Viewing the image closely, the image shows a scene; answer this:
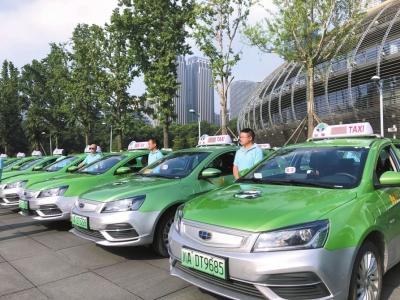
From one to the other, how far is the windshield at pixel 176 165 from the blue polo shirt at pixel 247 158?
53cm

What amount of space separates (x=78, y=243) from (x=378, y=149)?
177 inches

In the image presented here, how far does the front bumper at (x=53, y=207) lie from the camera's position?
6016mm

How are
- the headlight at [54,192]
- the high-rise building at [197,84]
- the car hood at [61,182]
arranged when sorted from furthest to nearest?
the high-rise building at [197,84]
the car hood at [61,182]
the headlight at [54,192]

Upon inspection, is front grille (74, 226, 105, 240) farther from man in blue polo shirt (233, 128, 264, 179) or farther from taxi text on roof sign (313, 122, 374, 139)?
taxi text on roof sign (313, 122, 374, 139)

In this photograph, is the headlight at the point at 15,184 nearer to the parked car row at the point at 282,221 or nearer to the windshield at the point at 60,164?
the windshield at the point at 60,164

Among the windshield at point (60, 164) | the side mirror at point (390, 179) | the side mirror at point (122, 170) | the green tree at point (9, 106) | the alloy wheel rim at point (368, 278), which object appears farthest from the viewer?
the green tree at point (9, 106)

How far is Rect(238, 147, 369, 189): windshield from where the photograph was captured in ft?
11.1

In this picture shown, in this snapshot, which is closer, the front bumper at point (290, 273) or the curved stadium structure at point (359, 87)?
the front bumper at point (290, 273)

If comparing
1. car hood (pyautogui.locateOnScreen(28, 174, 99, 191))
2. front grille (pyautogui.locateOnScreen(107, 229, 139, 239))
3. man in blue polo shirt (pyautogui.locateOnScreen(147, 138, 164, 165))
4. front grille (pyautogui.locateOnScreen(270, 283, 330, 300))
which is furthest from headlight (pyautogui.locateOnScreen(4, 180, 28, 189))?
front grille (pyautogui.locateOnScreen(270, 283, 330, 300))

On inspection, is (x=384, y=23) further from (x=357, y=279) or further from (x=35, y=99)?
(x=35, y=99)

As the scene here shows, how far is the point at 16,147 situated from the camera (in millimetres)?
43656

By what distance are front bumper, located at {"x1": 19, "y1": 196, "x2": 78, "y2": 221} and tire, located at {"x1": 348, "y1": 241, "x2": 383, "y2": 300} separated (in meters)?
4.84

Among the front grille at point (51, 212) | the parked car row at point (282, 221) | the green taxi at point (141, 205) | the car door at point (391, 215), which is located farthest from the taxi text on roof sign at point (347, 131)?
the front grille at point (51, 212)

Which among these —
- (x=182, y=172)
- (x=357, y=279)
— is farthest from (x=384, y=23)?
(x=357, y=279)
